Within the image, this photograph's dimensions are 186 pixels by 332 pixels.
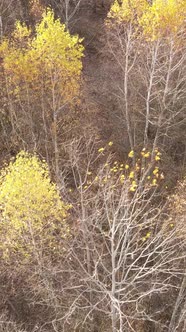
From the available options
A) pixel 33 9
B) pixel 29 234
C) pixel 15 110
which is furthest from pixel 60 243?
pixel 33 9

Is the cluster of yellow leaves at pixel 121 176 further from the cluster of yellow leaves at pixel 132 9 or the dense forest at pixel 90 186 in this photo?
the cluster of yellow leaves at pixel 132 9

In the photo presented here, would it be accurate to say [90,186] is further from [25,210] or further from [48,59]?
[48,59]

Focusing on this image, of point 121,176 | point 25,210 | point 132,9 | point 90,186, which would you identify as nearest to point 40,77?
point 132,9

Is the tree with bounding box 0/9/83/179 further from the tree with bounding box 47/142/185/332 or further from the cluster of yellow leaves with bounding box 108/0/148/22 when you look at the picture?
the tree with bounding box 47/142/185/332

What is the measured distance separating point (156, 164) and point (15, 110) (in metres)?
9.67

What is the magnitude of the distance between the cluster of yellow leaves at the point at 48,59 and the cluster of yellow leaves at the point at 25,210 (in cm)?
682

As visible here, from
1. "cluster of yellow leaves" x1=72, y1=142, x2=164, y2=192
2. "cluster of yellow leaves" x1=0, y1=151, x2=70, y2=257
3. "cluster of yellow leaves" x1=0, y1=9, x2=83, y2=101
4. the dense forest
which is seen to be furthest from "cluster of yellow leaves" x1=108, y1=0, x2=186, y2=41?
"cluster of yellow leaves" x1=0, y1=151, x2=70, y2=257

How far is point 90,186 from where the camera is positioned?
69.0 feet

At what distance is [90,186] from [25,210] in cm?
550

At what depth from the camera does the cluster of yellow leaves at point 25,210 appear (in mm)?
16203

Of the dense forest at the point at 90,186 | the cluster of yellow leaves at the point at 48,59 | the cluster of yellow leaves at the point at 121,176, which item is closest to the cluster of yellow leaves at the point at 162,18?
the dense forest at the point at 90,186

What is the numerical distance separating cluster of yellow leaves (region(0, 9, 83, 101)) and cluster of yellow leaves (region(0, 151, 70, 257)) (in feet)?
22.4

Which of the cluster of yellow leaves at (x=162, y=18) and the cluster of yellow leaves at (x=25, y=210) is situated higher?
the cluster of yellow leaves at (x=162, y=18)

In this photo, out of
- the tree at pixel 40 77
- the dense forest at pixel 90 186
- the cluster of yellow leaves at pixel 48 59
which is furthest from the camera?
the tree at pixel 40 77
